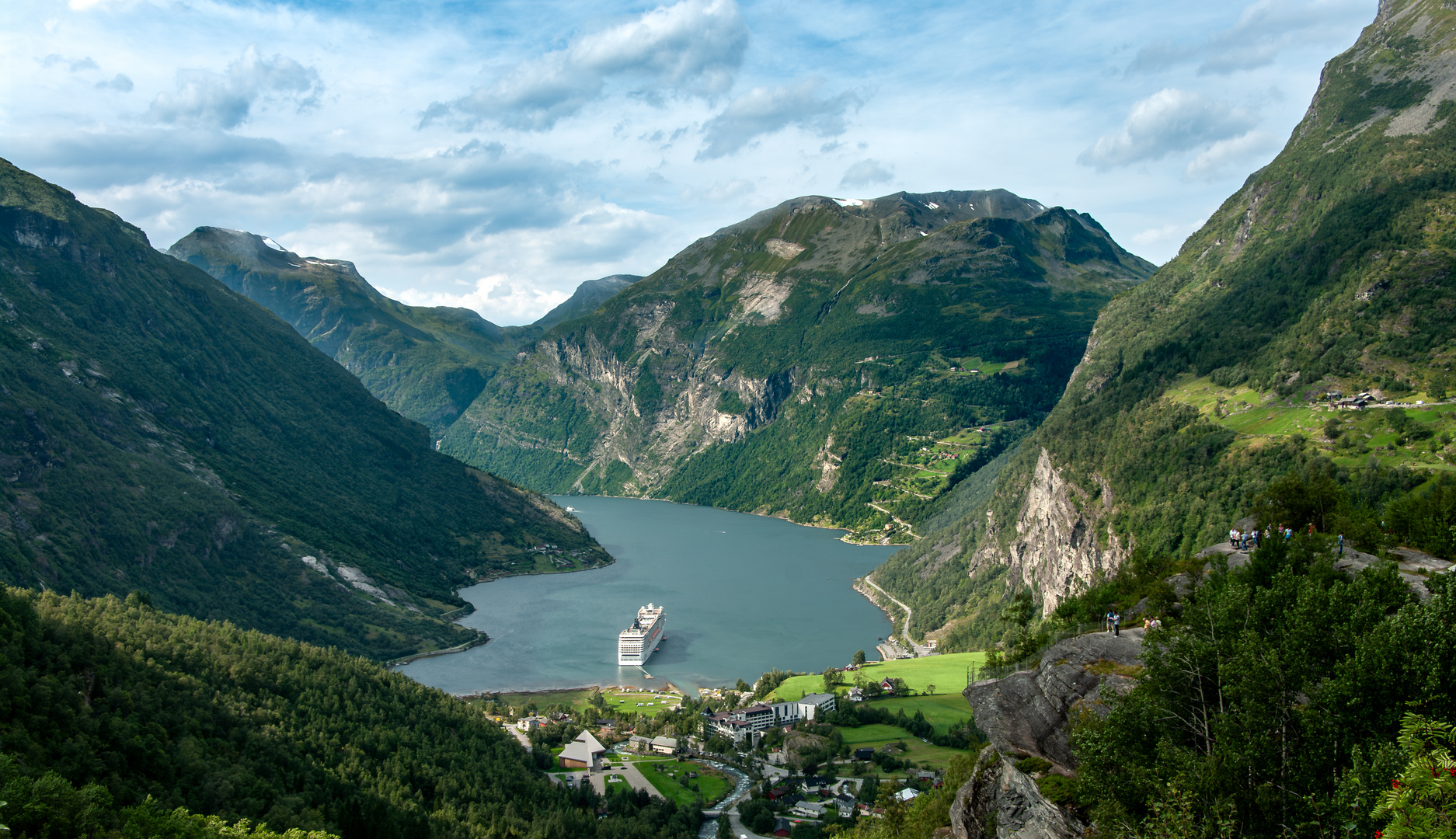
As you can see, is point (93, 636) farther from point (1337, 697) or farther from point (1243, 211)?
point (1243, 211)

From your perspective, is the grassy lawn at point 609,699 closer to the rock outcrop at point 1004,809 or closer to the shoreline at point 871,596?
the shoreline at point 871,596

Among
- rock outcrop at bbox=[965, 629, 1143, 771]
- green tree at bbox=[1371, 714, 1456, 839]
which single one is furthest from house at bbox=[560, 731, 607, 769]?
green tree at bbox=[1371, 714, 1456, 839]

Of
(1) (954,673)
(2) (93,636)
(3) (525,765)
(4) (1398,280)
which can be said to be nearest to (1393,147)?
(4) (1398,280)

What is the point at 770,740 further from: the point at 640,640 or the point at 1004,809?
the point at 1004,809

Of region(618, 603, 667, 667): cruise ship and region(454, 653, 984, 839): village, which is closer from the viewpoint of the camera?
region(454, 653, 984, 839): village

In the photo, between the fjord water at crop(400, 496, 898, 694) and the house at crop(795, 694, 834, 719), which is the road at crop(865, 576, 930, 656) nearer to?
the fjord water at crop(400, 496, 898, 694)
